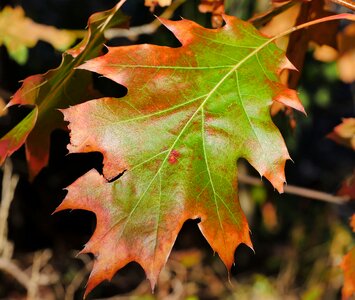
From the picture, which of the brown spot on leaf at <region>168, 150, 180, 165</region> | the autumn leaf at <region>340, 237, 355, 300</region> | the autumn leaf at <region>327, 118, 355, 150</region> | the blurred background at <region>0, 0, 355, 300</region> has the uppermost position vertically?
the brown spot on leaf at <region>168, 150, 180, 165</region>

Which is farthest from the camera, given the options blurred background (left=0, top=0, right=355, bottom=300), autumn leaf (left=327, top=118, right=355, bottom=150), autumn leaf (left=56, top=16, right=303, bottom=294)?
blurred background (left=0, top=0, right=355, bottom=300)

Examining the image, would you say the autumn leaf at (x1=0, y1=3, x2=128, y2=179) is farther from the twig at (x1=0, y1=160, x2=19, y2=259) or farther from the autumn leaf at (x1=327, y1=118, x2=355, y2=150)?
the twig at (x1=0, y1=160, x2=19, y2=259)

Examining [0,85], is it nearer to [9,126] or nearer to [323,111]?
[9,126]

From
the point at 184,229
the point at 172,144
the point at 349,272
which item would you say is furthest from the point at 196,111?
the point at 184,229

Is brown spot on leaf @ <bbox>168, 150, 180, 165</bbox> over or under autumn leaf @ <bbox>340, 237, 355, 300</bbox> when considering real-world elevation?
over

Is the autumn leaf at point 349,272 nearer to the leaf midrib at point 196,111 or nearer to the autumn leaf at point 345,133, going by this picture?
the autumn leaf at point 345,133

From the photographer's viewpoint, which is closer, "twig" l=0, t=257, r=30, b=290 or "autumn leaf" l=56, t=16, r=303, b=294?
"autumn leaf" l=56, t=16, r=303, b=294

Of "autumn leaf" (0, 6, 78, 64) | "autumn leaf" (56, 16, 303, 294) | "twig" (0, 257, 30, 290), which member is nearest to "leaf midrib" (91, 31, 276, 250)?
"autumn leaf" (56, 16, 303, 294)
